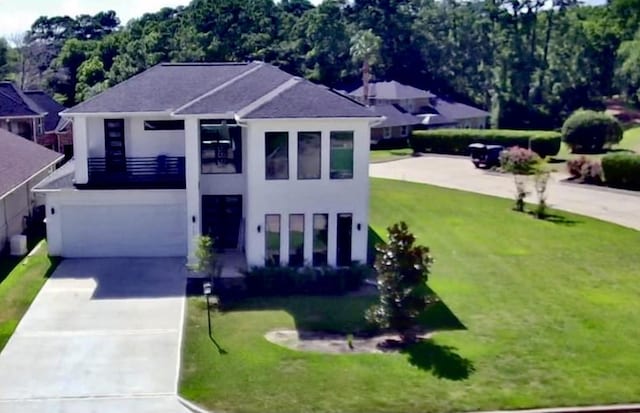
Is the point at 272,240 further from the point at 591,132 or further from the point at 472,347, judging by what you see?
the point at 591,132

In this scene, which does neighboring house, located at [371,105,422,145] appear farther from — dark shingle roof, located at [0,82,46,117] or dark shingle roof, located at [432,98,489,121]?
dark shingle roof, located at [0,82,46,117]

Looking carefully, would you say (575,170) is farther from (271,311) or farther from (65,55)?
(65,55)

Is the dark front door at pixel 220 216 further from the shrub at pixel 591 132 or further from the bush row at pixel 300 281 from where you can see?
the shrub at pixel 591 132

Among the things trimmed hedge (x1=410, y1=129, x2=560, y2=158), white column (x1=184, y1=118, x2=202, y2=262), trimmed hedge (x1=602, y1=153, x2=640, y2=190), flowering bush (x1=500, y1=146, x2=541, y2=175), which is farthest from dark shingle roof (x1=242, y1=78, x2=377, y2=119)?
trimmed hedge (x1=410, y1=129, x2=560, y2=158)

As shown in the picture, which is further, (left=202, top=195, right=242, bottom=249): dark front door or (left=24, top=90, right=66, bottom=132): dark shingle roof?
(left=24, top=90, right=66, bottom=132): dark shingle roof

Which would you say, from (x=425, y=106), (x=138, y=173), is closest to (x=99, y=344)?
(x=138, y=173)

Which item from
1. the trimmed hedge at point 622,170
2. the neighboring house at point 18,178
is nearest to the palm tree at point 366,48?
the trimmed hedge at point 622,170
